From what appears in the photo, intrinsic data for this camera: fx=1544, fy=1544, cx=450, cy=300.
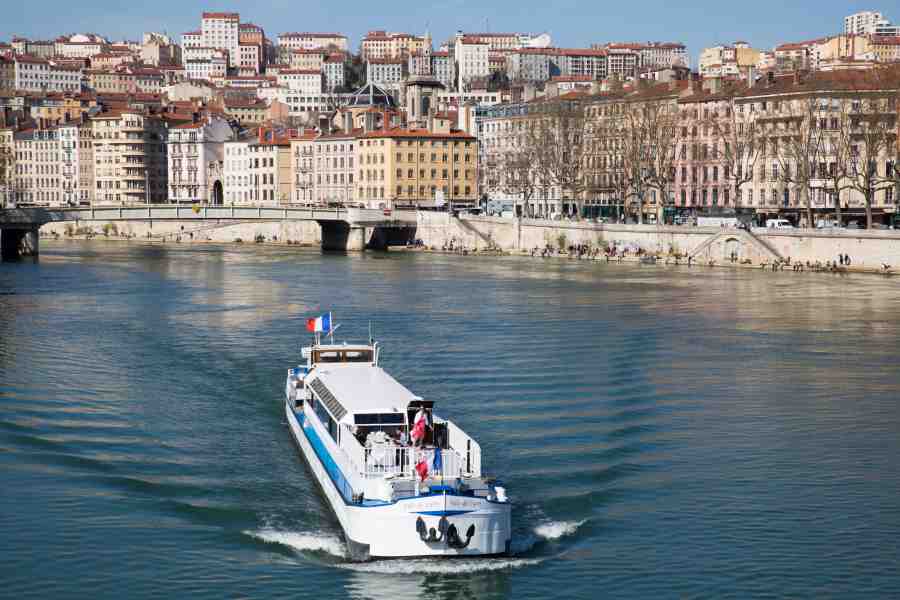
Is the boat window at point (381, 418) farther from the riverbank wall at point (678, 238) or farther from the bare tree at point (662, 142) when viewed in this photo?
the bare tree at point (662, 142)

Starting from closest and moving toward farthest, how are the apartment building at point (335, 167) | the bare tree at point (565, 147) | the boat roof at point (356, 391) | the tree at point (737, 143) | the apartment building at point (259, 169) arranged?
the boat roof at point (356, 391) < the tree at point (737, 143) < the bare tree at point (565, 147) < the apartment building at point (335, 167) < the apartment building at point (259, 169)

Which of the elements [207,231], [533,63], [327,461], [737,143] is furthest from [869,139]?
[533,63]

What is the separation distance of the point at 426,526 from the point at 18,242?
2527 inches

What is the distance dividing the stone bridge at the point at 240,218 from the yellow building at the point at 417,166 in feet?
53.3

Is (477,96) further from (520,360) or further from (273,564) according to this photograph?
(273,564)

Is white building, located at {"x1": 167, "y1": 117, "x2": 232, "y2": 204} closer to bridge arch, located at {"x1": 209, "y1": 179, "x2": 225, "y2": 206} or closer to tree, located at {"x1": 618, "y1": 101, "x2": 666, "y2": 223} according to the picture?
bridge arch, located at {"x1": 209, "y1": 179, "x2": 225, "y2": 206}

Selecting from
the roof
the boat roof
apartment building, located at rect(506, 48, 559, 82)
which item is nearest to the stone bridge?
the roof

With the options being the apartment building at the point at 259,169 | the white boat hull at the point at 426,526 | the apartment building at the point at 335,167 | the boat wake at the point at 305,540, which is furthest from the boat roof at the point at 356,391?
the apartment building at the point at 259,169

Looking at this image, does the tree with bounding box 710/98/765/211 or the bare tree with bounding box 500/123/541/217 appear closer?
the tree with bounding box 710/98/765/211

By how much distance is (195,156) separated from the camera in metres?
136

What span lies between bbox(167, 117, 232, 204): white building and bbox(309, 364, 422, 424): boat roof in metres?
110

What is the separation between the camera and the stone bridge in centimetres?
7806

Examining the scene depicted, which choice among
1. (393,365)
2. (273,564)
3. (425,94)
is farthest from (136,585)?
(425,94)

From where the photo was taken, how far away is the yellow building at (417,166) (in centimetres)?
10862
